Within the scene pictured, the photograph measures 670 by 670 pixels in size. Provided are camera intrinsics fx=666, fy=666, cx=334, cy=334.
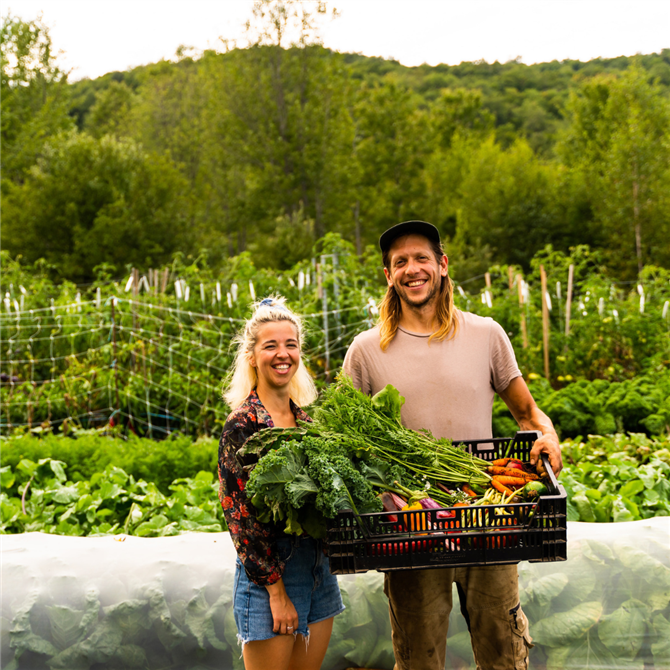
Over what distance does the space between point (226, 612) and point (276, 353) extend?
1465 mm

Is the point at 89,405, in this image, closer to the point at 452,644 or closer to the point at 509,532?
the point at 452,644

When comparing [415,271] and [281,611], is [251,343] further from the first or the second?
[281,611]

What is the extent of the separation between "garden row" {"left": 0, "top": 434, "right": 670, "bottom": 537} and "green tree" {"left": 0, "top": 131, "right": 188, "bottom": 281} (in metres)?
18.3

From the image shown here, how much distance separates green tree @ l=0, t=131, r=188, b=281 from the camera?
2238cm

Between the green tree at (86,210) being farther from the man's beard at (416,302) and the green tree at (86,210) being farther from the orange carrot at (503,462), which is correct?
the orange carrot at (503,462)

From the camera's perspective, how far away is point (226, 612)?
304cm

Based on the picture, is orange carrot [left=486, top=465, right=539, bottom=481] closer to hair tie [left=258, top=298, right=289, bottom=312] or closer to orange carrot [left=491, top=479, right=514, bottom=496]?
orange carrot [left=491, top=479, right=514, bottom=496]

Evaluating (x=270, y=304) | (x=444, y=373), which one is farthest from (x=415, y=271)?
(x=270, y=304)

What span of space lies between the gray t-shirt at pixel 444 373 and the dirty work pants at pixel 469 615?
0.48 m

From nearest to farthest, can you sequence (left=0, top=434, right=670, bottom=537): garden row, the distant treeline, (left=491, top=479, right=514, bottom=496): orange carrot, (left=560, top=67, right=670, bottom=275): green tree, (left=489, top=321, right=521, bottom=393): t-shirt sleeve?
(left=491, top=479, right=514, bottom=496): orange carrot < (left=489, top=321, right=521, bottom=393): t-shirt sleeve < (left=0, top=434, right=670, bottom=537): garden row < the distant treeline < (left=560, top=67, right=670, bottom=275): green tree

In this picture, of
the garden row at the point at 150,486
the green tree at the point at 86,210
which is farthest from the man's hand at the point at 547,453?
the green tree at the point at 86,210

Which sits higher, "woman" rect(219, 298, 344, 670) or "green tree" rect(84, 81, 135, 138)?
"green tree" rect(84, 81, 135, 138)

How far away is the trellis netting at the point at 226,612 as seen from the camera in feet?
9.76

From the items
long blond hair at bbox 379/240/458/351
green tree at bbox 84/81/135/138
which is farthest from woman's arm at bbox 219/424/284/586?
green tree at bbox 84/81/135/138
